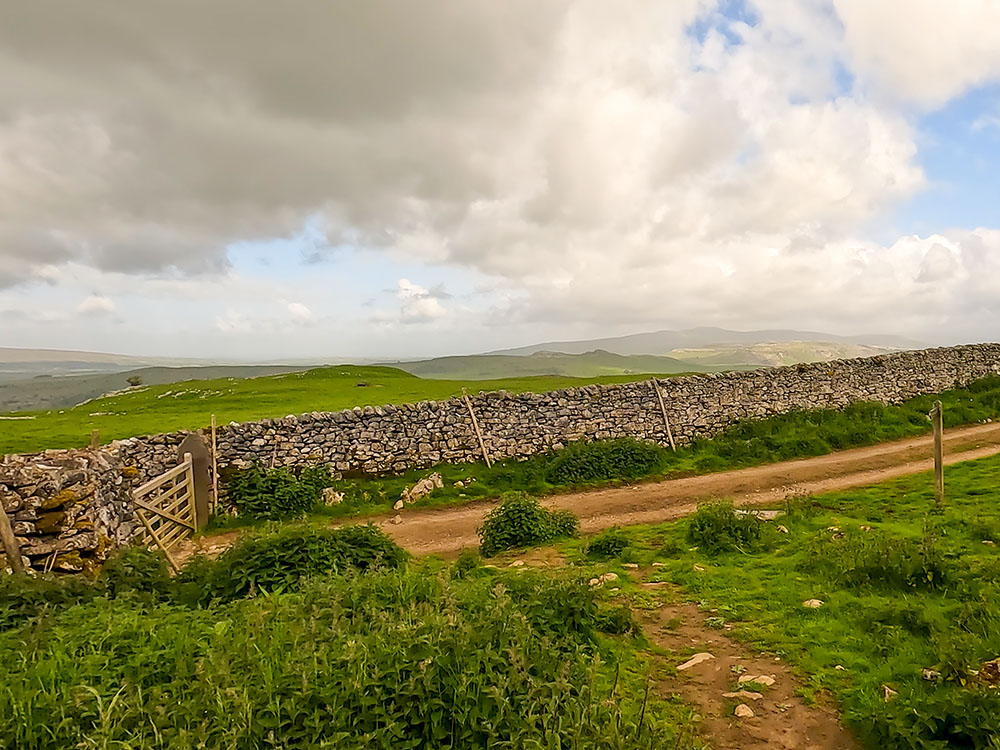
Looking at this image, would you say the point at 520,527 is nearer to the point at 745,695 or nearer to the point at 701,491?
the point at 701,491

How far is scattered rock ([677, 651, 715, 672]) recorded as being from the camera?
6.51 m

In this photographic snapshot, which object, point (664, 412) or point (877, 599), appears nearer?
point (877, 599)

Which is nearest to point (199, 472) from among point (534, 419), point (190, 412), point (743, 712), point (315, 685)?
point (534, 419)

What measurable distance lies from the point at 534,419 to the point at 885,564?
Result: 14.0m

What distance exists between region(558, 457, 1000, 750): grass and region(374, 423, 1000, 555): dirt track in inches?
104

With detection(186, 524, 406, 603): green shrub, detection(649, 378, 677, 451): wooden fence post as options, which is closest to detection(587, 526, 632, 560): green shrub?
detection(186, 524, 406, 603): green shrub

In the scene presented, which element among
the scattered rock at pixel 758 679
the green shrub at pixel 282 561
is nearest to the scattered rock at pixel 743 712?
the scattered rock at pixel 758 679

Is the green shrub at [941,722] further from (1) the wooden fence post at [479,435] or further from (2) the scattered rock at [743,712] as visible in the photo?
(1) the wooden fence post at [479,435]

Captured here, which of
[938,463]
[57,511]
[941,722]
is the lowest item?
[941,722]

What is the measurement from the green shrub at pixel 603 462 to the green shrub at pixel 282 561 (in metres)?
10.2

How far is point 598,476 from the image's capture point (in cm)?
1920

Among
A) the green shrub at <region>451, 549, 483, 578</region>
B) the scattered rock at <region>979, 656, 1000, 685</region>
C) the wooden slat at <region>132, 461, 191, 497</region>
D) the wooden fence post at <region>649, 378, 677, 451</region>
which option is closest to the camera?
the scattered rock at <region>979, 656, 1000, 685</region>

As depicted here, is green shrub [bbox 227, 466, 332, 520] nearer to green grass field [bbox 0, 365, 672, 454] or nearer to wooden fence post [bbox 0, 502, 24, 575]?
green grass field [bbox 0, 365, 672, 454]

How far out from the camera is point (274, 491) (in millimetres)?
17859
